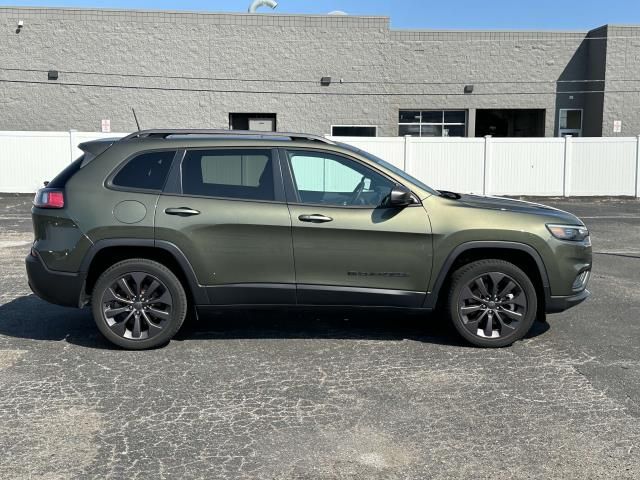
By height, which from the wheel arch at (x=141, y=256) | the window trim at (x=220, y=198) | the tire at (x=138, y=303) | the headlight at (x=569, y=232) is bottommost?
the tire at (x=138, y=303)

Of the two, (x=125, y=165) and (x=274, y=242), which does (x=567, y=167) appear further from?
(x=125, y=165)

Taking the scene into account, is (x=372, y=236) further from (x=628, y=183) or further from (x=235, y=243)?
(x=628, y=183)

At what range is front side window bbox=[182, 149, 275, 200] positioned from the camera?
5.30 metres

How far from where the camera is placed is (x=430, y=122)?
25.8 meters

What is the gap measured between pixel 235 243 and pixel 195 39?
20430 millimetres

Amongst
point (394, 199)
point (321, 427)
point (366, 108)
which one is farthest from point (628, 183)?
point (321, 427)

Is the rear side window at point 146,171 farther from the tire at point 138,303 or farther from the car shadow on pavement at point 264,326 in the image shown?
the car shadow on pavement at point 264,326

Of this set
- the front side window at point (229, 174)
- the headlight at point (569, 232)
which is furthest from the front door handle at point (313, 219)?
the headlight at point (569, 232)

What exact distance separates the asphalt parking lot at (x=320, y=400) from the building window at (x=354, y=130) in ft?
62.3

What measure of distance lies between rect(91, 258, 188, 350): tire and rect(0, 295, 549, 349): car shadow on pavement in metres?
0.26

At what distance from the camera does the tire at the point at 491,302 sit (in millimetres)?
5301

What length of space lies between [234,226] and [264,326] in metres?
1.37

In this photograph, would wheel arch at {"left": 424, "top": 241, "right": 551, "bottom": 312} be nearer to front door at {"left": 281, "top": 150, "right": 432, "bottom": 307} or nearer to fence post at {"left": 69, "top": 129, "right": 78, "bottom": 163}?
front door at {"left": 281, "top": 150, "right": 432, "bottom": 307}

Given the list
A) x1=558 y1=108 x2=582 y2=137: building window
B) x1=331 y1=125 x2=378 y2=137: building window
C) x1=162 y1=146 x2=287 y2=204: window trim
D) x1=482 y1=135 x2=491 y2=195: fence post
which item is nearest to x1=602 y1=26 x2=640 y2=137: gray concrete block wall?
x1=558 y1=108 x2=582 y2=137: building window
